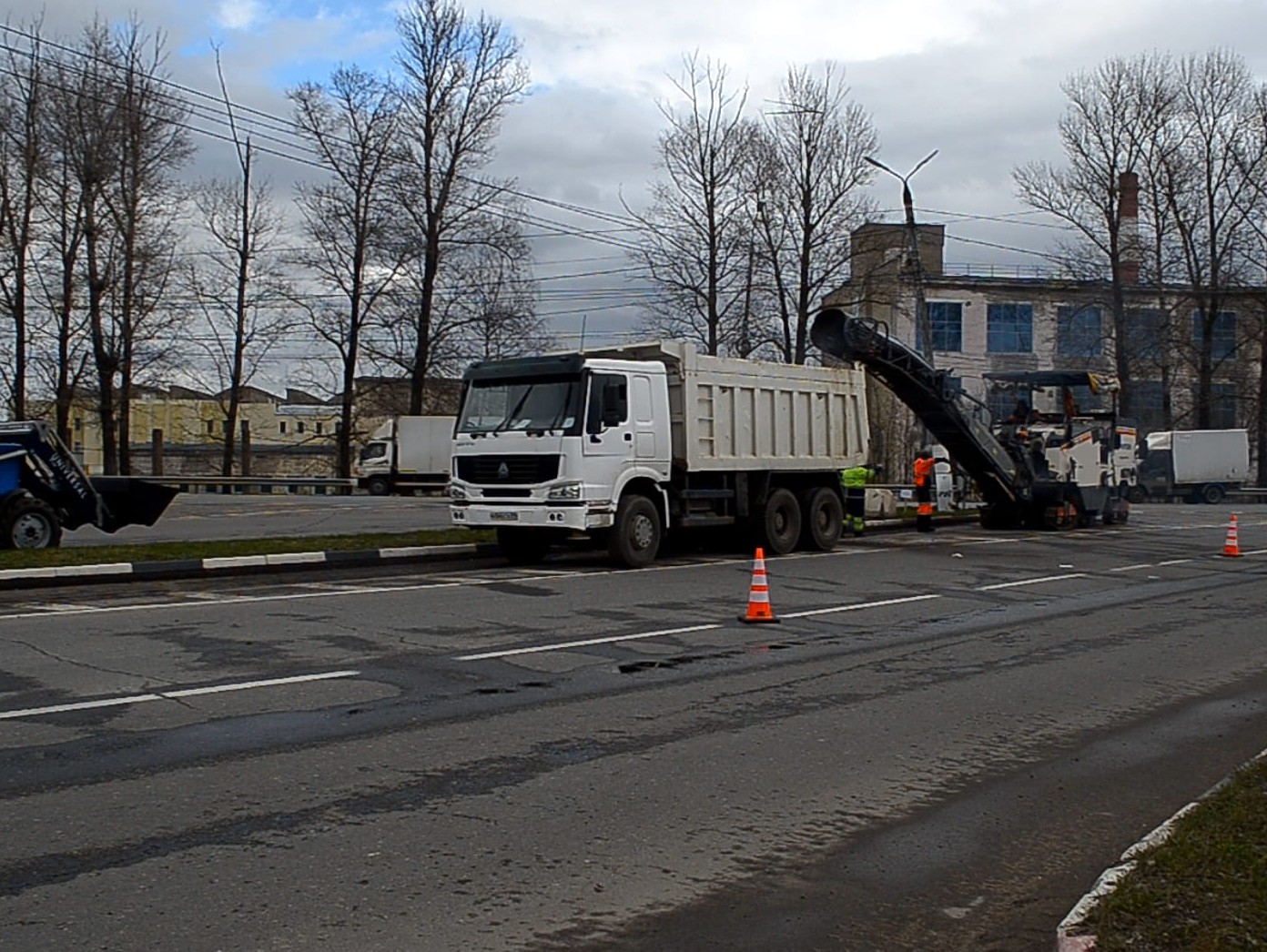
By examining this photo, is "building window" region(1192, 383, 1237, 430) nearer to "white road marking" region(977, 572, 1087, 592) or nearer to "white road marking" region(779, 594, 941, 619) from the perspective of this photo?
"white road marking" region(977, 572, 1087, 592)

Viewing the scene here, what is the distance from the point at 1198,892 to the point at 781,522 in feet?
53.6

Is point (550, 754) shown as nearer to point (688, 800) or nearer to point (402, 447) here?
point (688, 800)

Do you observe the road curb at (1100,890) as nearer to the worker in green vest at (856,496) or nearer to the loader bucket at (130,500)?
the loader bucket at (130,500)

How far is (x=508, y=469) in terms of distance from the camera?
1802 centimetres

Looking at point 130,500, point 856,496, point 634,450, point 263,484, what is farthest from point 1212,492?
point 130,500

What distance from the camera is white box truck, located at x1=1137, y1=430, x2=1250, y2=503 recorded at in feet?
172

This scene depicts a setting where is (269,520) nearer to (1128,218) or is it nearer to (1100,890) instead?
(1100,890)

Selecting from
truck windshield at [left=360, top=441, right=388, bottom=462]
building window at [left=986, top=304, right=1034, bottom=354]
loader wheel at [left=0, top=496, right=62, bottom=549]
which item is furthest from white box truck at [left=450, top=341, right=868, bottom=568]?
building window at [left=986, top=304, right=1034, bottom=354]

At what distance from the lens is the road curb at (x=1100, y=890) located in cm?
461

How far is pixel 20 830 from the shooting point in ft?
19.6

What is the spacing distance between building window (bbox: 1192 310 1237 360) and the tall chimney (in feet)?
14.5

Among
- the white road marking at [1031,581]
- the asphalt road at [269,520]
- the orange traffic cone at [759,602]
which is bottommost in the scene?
the white road marking at [1031,581]

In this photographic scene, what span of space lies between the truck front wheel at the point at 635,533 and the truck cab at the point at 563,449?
2 centimetres

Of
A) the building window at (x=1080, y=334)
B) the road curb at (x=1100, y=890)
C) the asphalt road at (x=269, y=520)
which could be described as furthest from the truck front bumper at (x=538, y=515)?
the building window at (x=1080, y=334)
